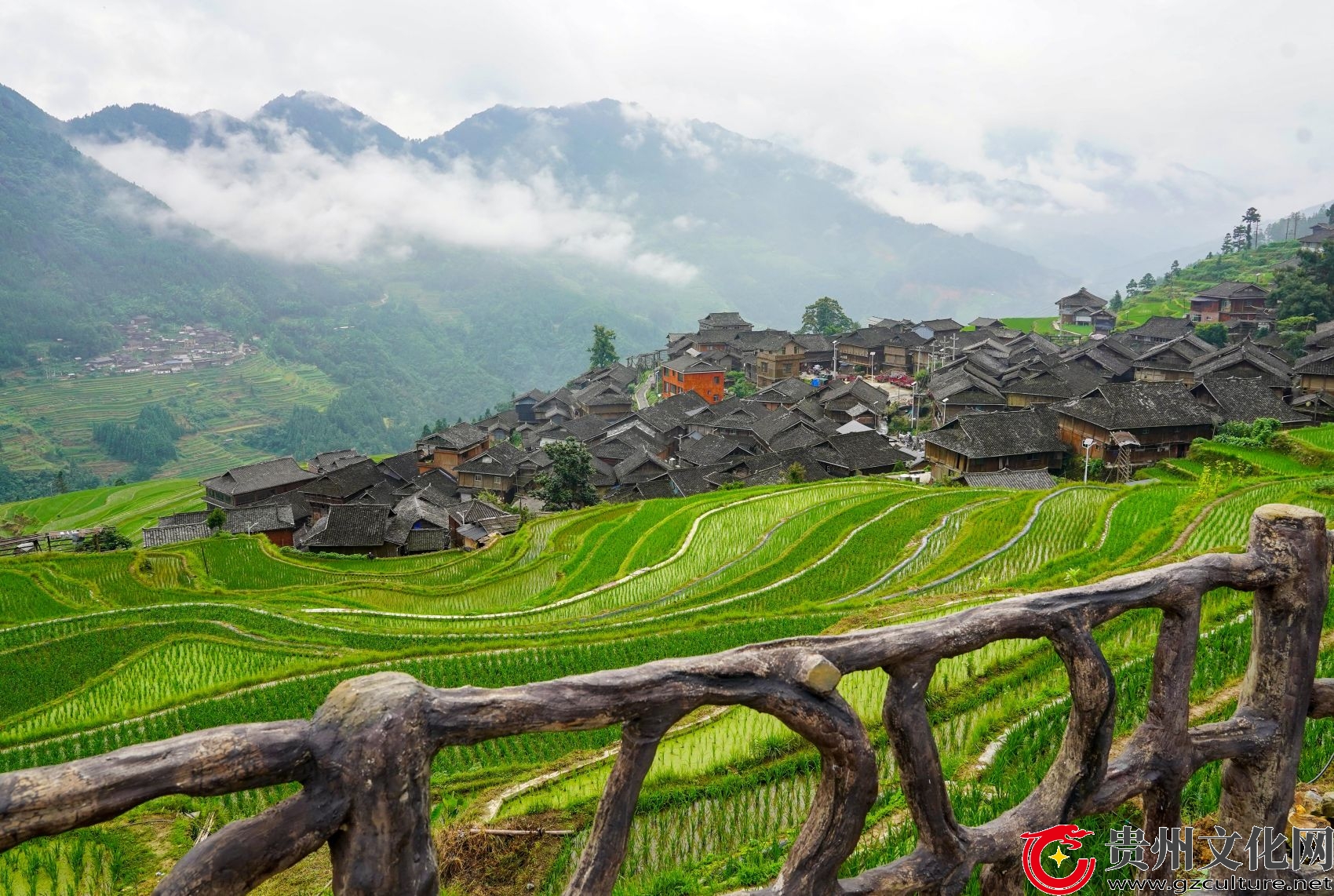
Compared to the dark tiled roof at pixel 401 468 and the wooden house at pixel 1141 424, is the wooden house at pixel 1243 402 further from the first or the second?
the dark tiled roof at pixel 401 468

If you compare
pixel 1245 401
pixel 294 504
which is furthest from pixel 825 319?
pixel 294 504

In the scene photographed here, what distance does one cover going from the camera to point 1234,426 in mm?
34312

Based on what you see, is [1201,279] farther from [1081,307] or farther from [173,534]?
[173,534]

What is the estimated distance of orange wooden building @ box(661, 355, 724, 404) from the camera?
7275 centimetres

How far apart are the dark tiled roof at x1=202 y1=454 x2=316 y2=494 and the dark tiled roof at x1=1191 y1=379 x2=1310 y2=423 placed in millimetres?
56933

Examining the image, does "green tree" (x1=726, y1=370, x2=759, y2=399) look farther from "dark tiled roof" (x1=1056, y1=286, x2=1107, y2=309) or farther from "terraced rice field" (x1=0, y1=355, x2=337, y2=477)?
"terraced rice field" (x1=0, y1=355, x2=337, y2=477)

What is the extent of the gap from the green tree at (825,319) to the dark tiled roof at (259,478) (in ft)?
198

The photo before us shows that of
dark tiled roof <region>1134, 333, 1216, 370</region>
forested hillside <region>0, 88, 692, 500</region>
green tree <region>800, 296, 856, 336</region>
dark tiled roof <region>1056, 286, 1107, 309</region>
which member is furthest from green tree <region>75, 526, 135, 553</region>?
dark tiled roof <region>1056, 286, 1107, 309</region>

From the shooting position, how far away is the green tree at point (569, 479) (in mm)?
46031

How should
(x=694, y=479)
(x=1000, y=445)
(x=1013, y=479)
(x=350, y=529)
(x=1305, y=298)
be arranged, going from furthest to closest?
(x=1305, y=298) → (x=694, y=479) → (x=350, y=529) → (x=1000, y=445) → (x=1013, y=479)

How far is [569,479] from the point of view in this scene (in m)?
46.3

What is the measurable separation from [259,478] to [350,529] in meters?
18.7

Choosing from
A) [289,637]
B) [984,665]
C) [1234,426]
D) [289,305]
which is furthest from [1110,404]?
[289,305]

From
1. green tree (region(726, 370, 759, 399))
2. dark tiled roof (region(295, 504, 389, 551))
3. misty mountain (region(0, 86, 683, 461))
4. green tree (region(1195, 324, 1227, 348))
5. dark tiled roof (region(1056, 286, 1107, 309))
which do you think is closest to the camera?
dark tiled roof (region(295, 504, 389, 551))
